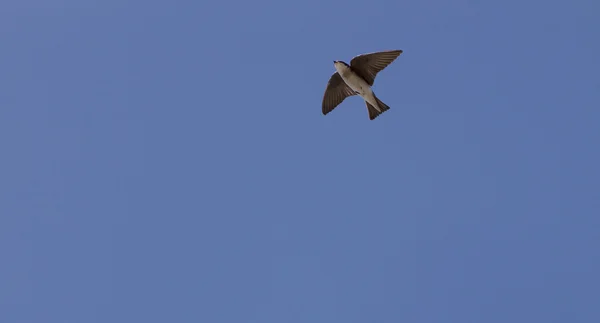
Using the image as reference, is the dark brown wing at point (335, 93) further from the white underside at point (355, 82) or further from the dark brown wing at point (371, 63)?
the dark brown wing at point (371, 63)

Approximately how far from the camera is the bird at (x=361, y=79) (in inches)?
734

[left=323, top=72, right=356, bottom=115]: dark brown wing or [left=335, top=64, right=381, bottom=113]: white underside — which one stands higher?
[left=323, top=72, right=356, bottom=115]: dark brown wing

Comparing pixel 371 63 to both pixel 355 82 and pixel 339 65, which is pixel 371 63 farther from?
pixel 339 65

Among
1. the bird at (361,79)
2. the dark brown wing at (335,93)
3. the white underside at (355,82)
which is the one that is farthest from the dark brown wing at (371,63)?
the dark brown wing at (335,93)

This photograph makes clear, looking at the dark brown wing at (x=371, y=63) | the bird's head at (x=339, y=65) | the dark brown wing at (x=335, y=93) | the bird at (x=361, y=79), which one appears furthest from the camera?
the dark brown wing at (x=335, y=93)

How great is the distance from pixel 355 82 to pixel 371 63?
632mm

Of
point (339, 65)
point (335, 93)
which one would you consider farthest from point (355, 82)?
point (335, 93)

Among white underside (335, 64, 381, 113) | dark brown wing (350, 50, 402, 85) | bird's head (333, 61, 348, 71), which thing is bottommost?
white underside (335, 64, 381, 113)

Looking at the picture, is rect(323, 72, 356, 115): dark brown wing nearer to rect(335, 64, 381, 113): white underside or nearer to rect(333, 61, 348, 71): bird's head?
rect(335, 64, 381, 113): white underside

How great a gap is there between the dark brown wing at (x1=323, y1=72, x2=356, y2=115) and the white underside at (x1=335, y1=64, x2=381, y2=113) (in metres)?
0.78

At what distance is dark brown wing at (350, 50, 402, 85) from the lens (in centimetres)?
1848

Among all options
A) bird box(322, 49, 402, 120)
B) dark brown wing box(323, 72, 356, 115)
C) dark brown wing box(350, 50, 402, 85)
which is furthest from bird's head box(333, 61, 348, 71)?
dark brown wing box(323, 72, 356, 115)

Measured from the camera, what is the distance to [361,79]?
19.1 meters

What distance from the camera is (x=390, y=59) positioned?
18.6m
